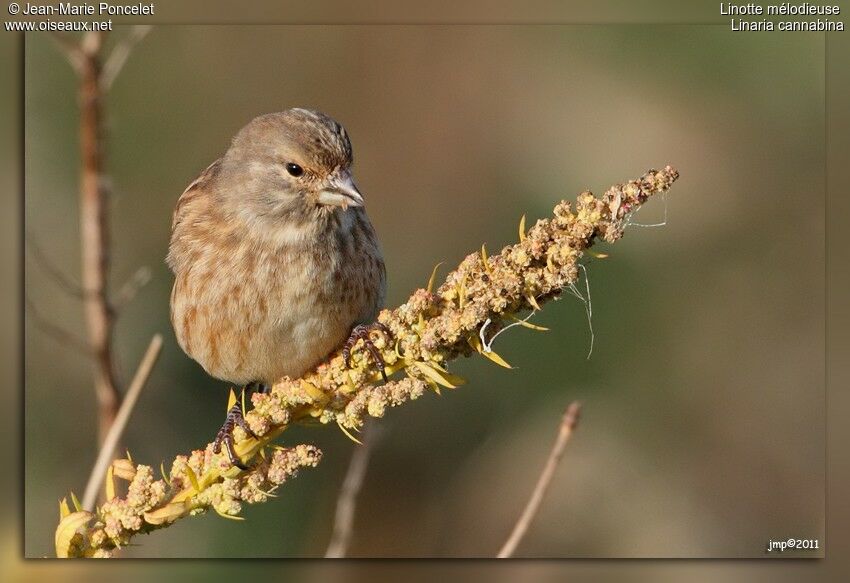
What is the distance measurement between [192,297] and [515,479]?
1.75 m

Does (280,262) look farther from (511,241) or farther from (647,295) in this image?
(647,295)

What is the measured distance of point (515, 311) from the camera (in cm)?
275

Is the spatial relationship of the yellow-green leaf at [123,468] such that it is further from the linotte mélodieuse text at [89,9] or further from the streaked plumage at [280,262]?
the linotte mélodieuse text at [89,9]

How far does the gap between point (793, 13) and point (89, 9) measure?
2251mm

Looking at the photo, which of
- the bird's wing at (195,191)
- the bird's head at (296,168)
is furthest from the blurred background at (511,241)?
the bird's head at (296,168)

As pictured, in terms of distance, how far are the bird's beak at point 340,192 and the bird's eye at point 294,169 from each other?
105mm

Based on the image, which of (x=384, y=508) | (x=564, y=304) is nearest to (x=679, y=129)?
(x=564, y=304)

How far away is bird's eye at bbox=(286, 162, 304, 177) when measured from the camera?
388 centimetres

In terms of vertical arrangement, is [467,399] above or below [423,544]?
above

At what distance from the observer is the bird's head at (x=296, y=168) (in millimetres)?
3805

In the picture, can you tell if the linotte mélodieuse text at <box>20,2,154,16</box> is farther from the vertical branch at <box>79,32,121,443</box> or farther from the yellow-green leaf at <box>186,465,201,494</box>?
the yellow-green leaf at <box>186,465,201,494</box>

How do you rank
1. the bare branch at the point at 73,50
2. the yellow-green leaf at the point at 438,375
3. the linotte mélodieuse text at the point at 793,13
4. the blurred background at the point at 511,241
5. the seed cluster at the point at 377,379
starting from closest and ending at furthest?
the seed cluster at the point at 377,379 < the yellow-green leaf at the point at 438,375 < the bare branch at the point at 73,50 < the linotte mélodieuse text at the point at 793,13 < the blurred background at the point at 511,241

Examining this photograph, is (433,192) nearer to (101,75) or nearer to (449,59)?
(449,59)

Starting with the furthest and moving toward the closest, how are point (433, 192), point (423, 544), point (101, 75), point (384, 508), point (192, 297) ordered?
point (433, 192)
point (384, 508)
point (423, 544)
point (192, 297)
point (101, 75)
